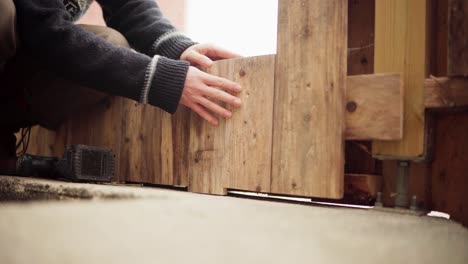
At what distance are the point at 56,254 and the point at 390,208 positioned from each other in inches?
30.3

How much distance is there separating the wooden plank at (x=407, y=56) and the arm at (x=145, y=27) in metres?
0.65

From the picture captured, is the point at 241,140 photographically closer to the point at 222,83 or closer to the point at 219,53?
the point at 222,83

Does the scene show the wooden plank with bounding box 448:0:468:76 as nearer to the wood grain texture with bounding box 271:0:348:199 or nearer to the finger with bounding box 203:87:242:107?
the wood grain texture with bounding box 271:0:348:199

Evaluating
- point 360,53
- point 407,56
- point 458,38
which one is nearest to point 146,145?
point 360,53

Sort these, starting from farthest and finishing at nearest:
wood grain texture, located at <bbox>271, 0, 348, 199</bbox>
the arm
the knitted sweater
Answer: the arm → the knitted sweater → wood grain texture, located at <bbox>271, 0, 348, 199</bbox>

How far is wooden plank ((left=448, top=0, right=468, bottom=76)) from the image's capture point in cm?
87

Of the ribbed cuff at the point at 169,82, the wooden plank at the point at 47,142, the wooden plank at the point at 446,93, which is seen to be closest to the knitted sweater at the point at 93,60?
the ribbed cuff at the point at 169,82

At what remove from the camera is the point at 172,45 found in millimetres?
1416

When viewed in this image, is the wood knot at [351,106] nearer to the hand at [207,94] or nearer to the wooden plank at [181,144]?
the hand at [207,94]

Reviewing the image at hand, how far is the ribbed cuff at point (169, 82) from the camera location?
1.18 metres

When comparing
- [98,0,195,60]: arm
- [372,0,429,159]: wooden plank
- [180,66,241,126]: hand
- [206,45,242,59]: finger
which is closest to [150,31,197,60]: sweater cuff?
[98,0,195,60]: arm

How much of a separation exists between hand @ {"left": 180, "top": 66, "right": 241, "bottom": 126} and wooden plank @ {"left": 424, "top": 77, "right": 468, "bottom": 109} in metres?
0.48

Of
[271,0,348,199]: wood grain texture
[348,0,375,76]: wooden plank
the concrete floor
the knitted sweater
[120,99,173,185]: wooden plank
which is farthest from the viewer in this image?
[120,99,173,185]: wooden plank

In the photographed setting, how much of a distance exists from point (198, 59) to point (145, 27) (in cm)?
42
